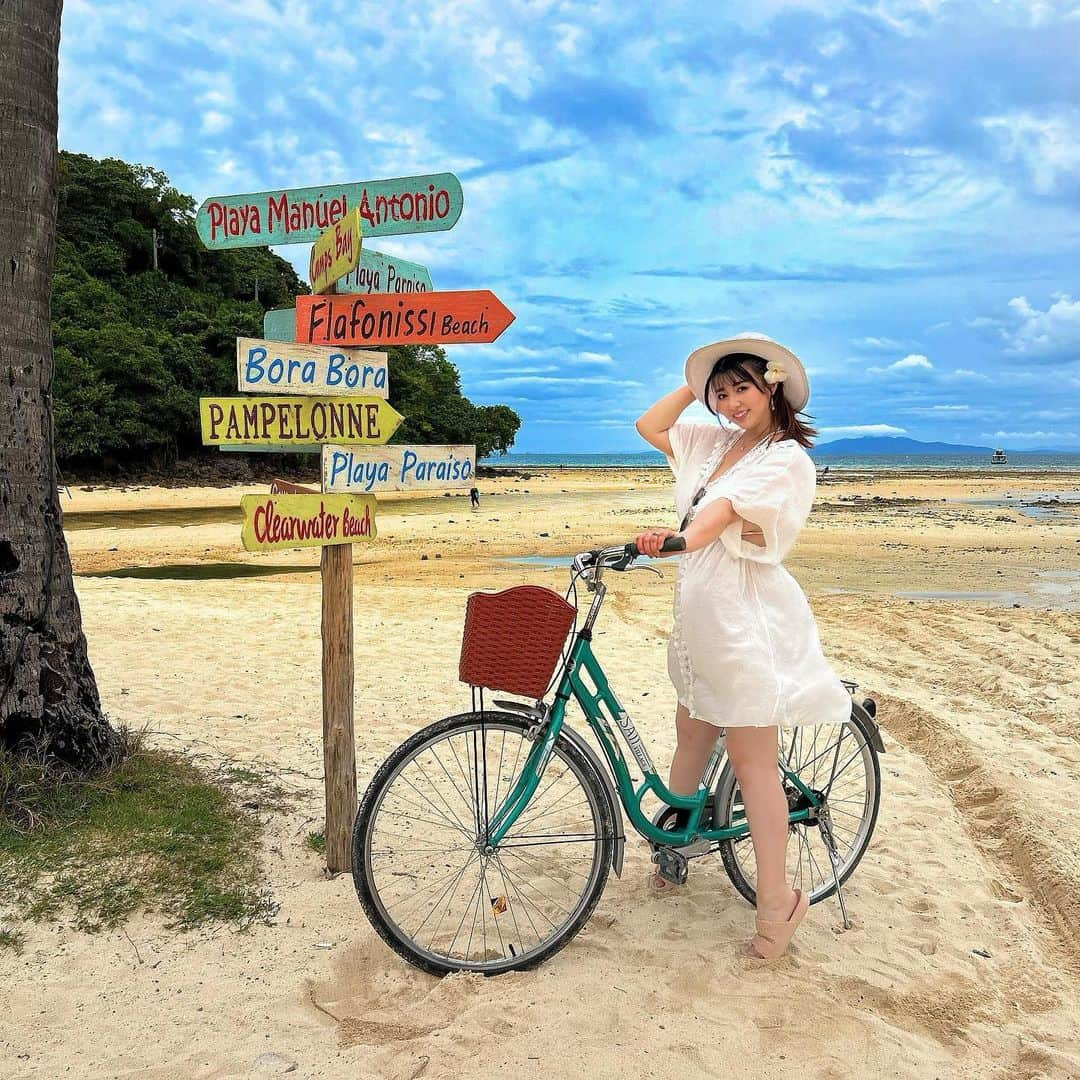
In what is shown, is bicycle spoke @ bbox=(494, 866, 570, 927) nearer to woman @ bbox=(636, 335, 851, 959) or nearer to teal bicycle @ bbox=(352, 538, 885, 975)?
teal bicycle @ bbox=(352, 538, 885, 975)

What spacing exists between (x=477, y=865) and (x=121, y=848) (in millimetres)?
1501

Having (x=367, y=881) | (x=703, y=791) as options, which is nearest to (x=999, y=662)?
(x=703, y=791)

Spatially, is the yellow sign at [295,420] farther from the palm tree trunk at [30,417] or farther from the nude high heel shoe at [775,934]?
the nude high heel shoe at [775,934]

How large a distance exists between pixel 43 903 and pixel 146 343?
39623 mm

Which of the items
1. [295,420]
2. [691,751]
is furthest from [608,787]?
[295,420]

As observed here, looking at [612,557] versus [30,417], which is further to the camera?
[30,417]

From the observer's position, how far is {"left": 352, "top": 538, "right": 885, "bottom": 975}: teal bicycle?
9.36 ft

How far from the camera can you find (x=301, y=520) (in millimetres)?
3482

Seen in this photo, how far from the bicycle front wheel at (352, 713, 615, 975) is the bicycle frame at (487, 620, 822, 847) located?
2.4 inches

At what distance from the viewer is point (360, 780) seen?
194 inches

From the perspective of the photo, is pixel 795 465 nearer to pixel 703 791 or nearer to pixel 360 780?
pixel 703 791

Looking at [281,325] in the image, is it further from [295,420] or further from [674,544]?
A: [674,544]

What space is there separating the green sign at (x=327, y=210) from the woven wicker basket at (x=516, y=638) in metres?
1.78

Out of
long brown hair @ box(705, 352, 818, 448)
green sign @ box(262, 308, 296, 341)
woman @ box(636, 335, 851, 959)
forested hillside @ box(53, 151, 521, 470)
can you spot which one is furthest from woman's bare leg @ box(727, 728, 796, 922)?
forested hillside @ box(53, 151, 521, 470)
